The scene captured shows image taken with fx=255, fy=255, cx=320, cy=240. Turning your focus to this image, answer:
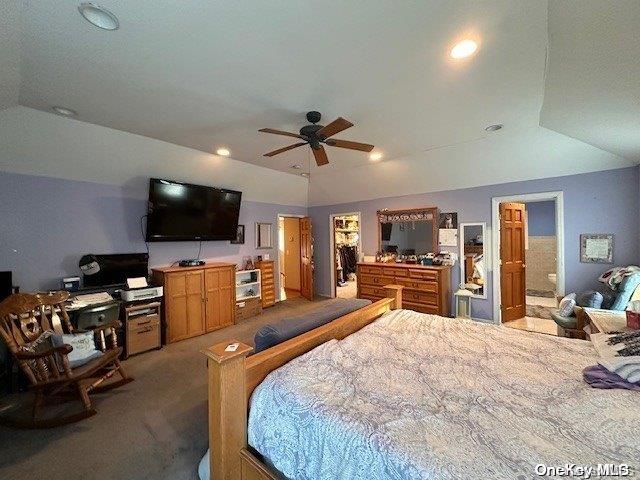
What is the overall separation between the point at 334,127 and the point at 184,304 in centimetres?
325

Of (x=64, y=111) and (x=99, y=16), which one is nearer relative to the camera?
(x=99, y=16)

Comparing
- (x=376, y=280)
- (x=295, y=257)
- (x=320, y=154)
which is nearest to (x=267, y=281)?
(x=295, y=257)

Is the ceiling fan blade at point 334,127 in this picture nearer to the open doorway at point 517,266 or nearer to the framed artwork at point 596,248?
the open doorway at point 517,266

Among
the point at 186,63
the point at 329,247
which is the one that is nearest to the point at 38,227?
the point at 186,63

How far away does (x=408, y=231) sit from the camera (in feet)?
16.7

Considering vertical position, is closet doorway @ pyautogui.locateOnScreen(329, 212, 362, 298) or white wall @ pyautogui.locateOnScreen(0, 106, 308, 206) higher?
white wall @ pyautogui.locateOnScreen(0, 106, 308, 206)

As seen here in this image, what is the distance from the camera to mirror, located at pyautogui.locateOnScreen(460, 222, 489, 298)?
4.29 metres

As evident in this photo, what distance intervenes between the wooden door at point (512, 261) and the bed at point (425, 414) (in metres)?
2.79

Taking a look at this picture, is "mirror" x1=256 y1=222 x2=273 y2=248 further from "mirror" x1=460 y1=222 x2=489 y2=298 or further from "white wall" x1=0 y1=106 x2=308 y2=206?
"mirror" x1=460 y1=222 x2=489 y2=298

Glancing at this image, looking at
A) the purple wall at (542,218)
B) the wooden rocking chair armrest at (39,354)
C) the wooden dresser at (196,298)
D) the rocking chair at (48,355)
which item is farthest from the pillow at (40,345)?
the purple wall at (542,218)

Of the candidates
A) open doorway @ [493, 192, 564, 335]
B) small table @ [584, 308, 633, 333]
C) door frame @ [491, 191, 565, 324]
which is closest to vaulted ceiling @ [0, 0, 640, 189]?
door frame @ [491, 191, 565, 324]

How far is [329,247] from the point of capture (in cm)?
622

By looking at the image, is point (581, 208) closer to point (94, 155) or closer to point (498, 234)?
point (498, 234)

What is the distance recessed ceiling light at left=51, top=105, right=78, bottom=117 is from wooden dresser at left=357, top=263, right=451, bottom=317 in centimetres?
449
